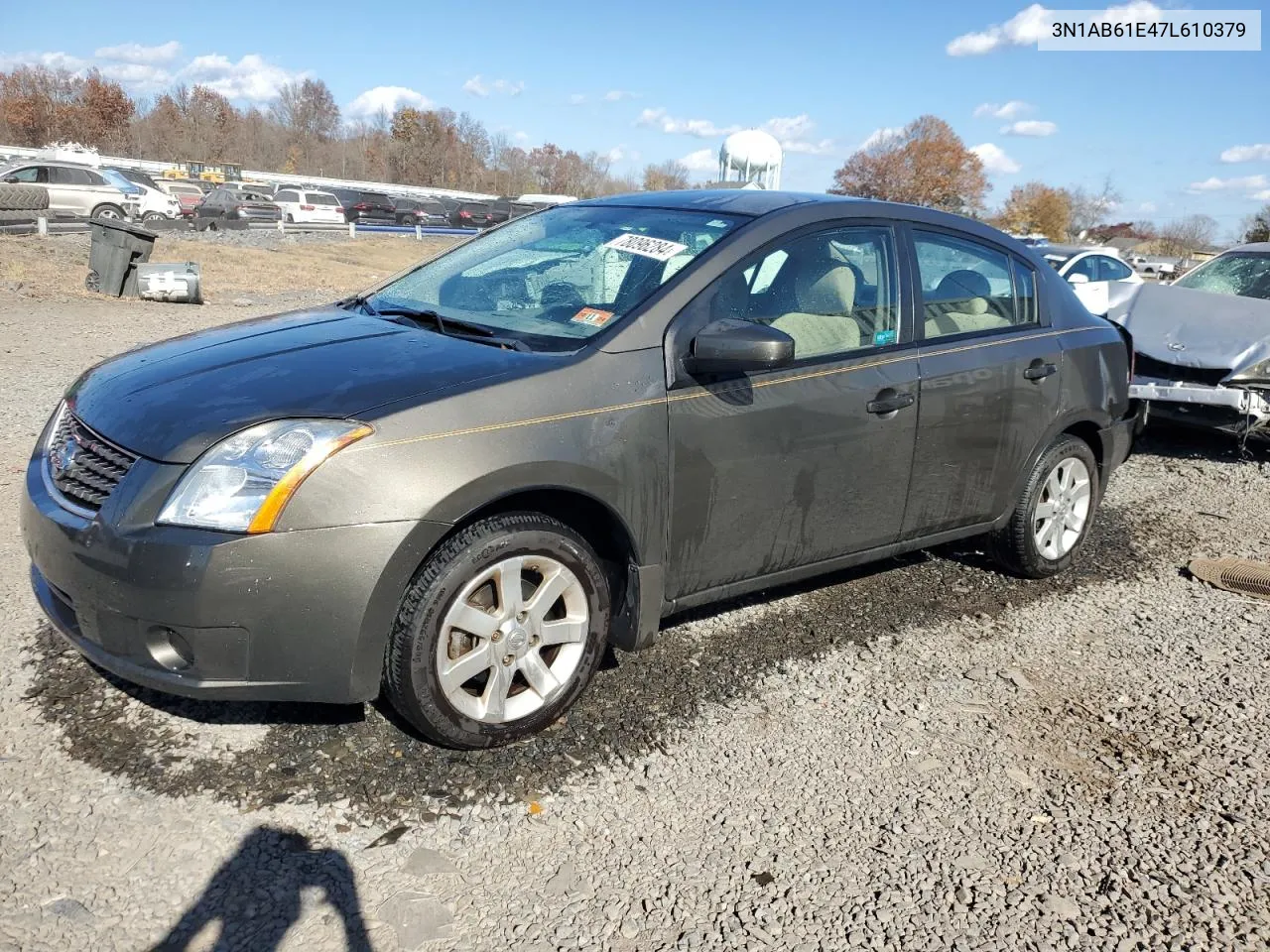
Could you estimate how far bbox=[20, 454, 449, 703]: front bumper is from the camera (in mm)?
2582

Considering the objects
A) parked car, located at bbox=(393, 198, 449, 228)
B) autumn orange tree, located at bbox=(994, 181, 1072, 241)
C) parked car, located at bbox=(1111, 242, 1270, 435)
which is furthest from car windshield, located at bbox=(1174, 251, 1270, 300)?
autumn orange tree, located at bbox=(994, 181, 1072, 241)

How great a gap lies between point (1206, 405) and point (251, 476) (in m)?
6.79

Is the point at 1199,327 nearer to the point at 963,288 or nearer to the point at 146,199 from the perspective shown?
the point at 963,288

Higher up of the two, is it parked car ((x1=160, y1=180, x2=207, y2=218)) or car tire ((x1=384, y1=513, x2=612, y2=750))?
parked car ((x1=160, y1=180, x2=207, y2=218))

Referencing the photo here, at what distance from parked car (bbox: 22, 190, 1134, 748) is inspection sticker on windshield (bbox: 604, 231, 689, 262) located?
2 centimetres

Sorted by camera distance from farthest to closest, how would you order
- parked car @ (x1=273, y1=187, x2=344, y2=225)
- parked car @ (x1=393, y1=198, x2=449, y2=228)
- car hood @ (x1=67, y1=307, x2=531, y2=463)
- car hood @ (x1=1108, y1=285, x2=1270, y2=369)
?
parked car @ (x1=393, y1=198, x2=449, y2=228) → parked car @ (x1=273, y1=187, x2=344, y2=225) → car hood @ (x1=1108, y1=285, x2=1270, y2=369) → car hood @ (x1=67, y1=307, x2=531, y2=463)

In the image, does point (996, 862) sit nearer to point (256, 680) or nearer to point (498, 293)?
point (256, 680)

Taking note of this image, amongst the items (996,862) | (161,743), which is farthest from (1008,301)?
(161,743)

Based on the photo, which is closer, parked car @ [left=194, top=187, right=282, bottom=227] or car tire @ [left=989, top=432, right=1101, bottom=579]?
car tire @ [left=989, top=432, right=1101, bottom=579]

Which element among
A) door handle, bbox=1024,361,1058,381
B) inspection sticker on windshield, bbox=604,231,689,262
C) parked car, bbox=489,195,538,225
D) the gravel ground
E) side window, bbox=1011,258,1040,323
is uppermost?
parked car, bbox=489,195,538,225

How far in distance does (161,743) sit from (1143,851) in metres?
2.87

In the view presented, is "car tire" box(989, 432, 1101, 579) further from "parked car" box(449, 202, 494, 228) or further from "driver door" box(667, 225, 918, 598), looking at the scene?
"parked car" box(449, 202, 494, 228)

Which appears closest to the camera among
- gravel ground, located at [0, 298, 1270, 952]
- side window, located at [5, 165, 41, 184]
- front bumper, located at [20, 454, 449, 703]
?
gravel ground, located at [0, 298, 1270, 952]

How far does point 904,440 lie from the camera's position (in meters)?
3.89
